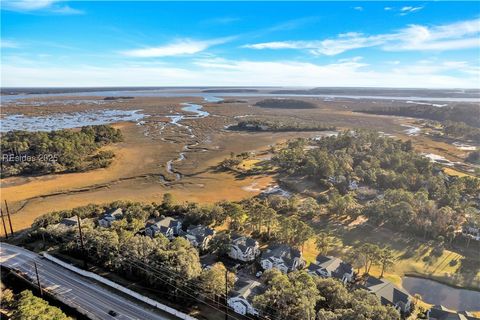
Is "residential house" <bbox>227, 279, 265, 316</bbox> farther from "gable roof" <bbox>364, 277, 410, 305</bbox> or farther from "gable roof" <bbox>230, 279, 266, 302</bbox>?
"gable roof" <bbox>364, 277, 410, 305</bbox>

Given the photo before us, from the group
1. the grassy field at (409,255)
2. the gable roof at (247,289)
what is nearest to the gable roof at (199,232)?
the gable roof at (247,289)

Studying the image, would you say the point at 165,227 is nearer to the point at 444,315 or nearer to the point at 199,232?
the point at 199,232

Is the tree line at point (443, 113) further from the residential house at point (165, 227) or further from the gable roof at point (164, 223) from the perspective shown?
the residential house at point (165, 227)

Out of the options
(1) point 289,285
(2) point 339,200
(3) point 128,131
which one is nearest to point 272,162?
(2) point 339,200

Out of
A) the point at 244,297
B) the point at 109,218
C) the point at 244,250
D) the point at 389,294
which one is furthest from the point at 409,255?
the point at 109,218

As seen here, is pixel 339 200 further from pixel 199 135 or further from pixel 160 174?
pixel 199 135
